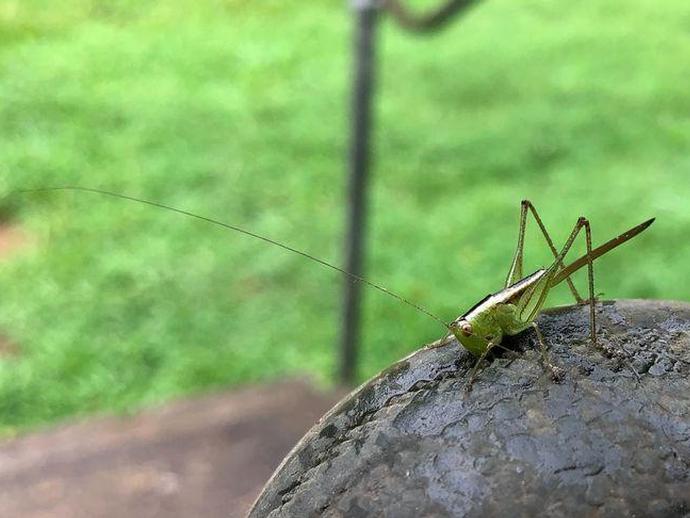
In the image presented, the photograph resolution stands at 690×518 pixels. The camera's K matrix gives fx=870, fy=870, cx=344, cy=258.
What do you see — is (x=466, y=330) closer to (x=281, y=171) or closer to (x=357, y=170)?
(x=357, y=170)

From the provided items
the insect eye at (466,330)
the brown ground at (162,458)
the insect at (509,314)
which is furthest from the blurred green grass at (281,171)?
the insect eye at (466,330)

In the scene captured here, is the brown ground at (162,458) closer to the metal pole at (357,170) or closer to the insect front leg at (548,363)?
the metal pole at (357,170)

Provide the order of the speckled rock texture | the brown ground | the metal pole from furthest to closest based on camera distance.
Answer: the metal pole → the brown ground → the speckled rock texture

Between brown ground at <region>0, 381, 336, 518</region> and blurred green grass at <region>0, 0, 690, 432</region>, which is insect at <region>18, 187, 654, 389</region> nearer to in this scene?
brown ground at <region>0, 381, 336, 518</region>

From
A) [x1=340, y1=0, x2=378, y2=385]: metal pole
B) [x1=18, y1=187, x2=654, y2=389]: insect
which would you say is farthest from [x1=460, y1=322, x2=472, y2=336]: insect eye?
[x1=340, y1=0, x2=378, y2=385]: metal pole

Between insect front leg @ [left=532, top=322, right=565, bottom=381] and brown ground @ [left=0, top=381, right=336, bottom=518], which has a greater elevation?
brown ground @ [left=0, top=381, right=336, bottom=518]

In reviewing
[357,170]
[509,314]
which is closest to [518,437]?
[509,314]
